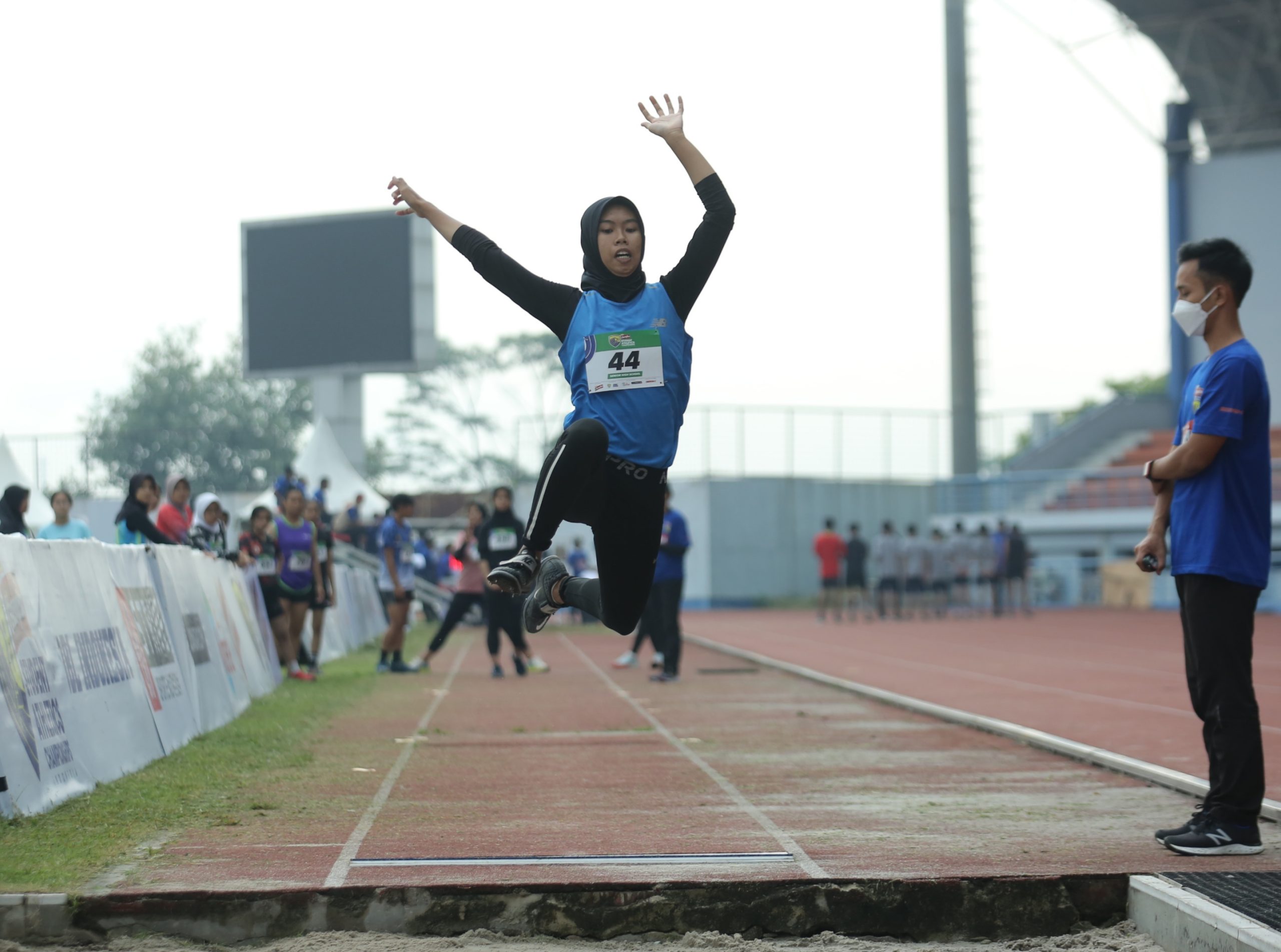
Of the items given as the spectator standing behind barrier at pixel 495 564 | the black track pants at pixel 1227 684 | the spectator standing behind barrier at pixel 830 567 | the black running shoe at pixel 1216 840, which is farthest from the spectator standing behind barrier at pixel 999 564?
the black running shoe at pixel 1216 840

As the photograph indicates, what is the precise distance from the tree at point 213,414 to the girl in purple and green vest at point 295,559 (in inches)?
1869

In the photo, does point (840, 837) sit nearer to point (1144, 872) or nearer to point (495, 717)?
point (1144, 872)

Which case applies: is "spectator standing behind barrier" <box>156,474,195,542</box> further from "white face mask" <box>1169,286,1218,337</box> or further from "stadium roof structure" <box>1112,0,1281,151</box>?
"stadium roof structure" <box>1112,0,1281,151</box>

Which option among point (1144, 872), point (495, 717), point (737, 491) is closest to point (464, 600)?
point (495, 717)

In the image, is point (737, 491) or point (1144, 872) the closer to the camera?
point (1144, 872)

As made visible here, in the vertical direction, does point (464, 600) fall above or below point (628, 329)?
below

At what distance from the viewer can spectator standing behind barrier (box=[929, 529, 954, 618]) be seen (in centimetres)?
3114

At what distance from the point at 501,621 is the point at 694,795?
8.96 meters

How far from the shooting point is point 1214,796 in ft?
17.6

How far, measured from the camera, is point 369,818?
6059 mm

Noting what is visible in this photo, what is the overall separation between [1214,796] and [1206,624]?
2.09 ft

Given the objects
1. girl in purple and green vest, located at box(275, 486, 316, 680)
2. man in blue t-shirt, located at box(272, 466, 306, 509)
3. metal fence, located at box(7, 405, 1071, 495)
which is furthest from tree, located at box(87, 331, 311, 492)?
girl in purple and green vest, located at box(275, 486, 316, 680)

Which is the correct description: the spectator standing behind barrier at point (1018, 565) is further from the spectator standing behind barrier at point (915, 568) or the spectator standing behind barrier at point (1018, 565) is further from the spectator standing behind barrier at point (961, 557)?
the spectator standing behind barrier at point (915, 568)

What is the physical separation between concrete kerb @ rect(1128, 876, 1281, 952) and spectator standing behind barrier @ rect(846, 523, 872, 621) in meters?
26.0
